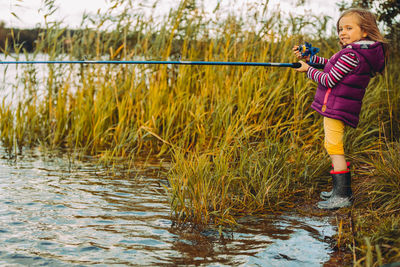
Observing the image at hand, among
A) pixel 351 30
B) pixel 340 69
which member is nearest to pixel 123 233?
pixel 340 69

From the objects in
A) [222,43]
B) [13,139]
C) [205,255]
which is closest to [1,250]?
[205,255]

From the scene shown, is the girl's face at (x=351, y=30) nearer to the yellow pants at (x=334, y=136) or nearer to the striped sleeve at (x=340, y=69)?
the striped sleeve at (x=340, y=69)

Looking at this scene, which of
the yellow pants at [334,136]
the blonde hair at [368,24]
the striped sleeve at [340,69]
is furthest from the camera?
the yellow pants at [334,136]

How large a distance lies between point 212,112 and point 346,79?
1736 millimetres

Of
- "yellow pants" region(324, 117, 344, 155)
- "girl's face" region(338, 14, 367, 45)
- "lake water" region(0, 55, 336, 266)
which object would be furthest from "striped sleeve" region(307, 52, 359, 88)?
"lake water" region(0, 55, 336, 266)

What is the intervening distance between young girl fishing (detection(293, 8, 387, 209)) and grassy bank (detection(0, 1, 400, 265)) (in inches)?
8.8

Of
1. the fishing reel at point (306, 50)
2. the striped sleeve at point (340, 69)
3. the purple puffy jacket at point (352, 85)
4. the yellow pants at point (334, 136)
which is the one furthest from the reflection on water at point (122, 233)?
the fishing reel at point (306, 50)

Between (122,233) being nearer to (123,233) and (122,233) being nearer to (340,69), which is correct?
(123,233)

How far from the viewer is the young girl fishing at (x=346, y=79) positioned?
12.4 ft

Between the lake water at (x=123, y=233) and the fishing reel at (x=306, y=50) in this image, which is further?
the fishing reel at (x=306, y=50)

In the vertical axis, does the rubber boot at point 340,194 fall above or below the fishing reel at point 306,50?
below

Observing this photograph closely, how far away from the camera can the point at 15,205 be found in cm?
400

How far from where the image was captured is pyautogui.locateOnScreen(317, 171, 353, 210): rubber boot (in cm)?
390

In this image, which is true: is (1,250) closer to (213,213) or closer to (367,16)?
(213,213)
